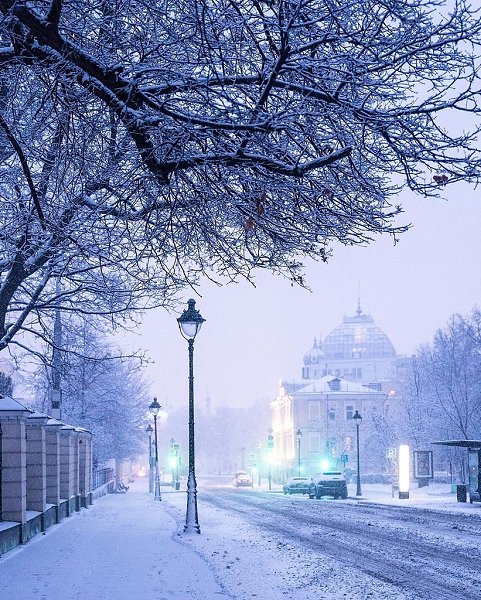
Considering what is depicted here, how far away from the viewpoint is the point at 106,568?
12.6m

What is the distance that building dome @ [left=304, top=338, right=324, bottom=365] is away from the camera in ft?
564

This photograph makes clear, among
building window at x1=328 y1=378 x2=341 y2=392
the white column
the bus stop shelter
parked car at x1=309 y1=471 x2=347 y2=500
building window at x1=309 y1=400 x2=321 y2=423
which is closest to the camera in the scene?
the white column

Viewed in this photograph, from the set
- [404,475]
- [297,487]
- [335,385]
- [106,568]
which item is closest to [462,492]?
[404,475]

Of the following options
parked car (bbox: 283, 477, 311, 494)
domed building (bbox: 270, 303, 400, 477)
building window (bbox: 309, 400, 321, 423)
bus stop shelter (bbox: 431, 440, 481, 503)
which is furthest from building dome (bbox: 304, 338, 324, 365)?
bus stop shelter (bbox: 431, 440, 481, 503)

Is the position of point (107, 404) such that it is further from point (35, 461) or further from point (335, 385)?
point (335, 385)

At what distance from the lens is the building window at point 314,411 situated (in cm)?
11794

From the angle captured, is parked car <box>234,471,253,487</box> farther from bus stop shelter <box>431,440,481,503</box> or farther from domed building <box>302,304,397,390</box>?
domed building <box>302,304,397,390</box>

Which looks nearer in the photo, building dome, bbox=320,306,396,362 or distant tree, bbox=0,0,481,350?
distant tree, bbox=0,0,481,350

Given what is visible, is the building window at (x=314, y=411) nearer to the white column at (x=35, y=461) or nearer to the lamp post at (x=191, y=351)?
the lamp post at (x=191, y=351)

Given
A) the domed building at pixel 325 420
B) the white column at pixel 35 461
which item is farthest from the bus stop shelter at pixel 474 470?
the domed building at pixel 325 420

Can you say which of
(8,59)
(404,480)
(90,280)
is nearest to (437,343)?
(404,480)

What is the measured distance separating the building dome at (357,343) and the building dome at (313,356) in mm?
2039

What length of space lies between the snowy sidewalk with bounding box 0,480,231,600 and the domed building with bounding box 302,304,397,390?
151840mm

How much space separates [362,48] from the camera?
8070 mm
